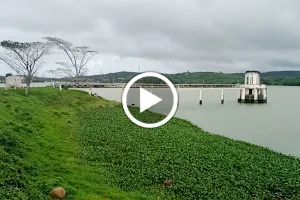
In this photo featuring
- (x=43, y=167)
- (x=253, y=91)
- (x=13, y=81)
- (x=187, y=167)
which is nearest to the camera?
(x=43, y=167)

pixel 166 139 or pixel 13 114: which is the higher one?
pixel 13 114

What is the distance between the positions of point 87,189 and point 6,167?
2.39 meters

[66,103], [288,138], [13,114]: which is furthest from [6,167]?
[66,103]

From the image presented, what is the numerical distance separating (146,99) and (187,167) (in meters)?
8.14

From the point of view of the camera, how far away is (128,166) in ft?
44.5

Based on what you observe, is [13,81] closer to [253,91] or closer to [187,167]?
[187,167]

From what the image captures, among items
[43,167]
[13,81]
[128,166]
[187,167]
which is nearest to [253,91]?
[13,81]

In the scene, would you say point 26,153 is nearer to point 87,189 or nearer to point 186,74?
point 87,189

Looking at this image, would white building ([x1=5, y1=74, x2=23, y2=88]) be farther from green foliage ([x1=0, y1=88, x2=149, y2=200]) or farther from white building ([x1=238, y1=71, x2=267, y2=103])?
white building ([x1=238, y1=71, x2=267, y2=103])

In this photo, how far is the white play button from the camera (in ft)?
20.6

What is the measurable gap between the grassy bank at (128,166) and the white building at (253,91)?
52928mm

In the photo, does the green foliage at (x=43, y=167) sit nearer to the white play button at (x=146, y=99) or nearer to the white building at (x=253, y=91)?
the white play button at (x=146, y=99)

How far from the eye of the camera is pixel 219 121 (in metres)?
38.8
